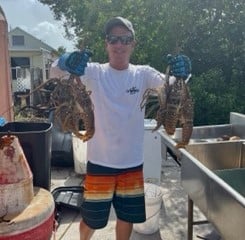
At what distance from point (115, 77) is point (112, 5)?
6.61 m

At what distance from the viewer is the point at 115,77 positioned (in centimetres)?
247

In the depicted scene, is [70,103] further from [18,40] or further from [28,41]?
[18,40]

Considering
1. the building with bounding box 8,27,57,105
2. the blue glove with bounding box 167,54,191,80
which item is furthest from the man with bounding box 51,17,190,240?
the building with bounding box 8,27,57,105

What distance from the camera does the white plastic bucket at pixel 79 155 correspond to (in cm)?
509

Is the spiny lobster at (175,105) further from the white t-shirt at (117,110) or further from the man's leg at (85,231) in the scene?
the man's leg at (85,231)

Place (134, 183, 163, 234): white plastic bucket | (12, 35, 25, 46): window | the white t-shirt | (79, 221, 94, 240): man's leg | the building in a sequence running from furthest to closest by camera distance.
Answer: (12, 35, 25, 46): window < the building < (134, 183, 163, 234): white plastic bucket < (79, 221, 94, 240): man's leg < the white t-shirt

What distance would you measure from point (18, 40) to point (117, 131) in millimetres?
30164

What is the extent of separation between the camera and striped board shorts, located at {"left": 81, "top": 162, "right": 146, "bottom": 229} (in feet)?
8.38

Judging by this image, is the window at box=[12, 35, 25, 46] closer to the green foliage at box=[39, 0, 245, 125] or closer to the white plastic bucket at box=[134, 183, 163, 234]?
the green foliage at box=[39, 0, 245, 125]

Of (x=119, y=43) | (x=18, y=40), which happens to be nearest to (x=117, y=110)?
(x=119, y=43)

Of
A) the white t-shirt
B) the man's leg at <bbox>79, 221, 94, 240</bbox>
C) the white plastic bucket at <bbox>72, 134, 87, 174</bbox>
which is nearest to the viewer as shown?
the white t-shirt

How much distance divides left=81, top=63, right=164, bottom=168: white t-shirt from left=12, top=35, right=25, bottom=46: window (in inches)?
1153

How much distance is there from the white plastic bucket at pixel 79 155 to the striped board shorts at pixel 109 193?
2.47 metres

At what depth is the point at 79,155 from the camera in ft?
17.0
